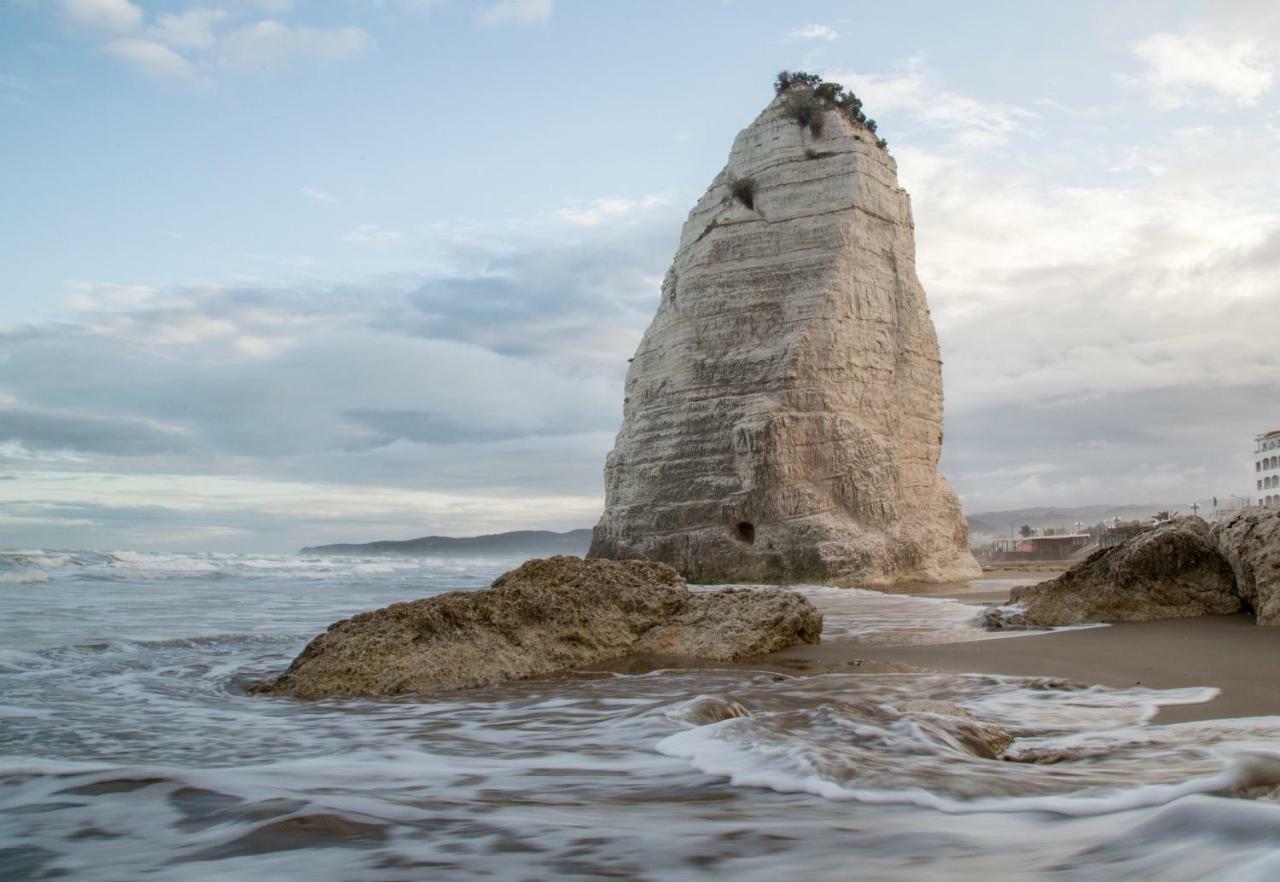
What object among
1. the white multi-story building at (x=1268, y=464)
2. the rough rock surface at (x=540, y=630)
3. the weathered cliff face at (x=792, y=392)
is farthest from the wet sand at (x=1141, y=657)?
the white multi-story building at (x=1268, y=464)

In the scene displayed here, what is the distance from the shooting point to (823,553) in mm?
27062

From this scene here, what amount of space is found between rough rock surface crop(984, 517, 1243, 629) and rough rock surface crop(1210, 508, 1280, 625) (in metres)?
0.22

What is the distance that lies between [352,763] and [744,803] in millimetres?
1820

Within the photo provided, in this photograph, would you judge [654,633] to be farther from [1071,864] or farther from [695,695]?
[1071,864]

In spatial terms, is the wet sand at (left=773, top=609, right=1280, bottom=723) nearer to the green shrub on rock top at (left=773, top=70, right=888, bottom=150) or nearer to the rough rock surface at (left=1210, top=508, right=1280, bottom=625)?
the rough rock surface at (left=1210, top=508, right=1280, bottom=625)

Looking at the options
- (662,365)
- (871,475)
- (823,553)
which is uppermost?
(662,365)

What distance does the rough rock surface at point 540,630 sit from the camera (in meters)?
6.38

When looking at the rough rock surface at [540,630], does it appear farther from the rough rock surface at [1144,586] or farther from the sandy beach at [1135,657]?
the rough rock surface at [1144,586]

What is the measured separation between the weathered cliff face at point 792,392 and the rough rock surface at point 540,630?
19468 mm

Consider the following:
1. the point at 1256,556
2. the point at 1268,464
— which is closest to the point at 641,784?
the point at 1256,556

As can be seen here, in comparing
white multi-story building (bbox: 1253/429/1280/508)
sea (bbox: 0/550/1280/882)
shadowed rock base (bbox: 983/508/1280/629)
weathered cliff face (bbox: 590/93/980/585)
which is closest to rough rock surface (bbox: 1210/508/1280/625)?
shadowed rock base (bbox: 983/508/1280/629)

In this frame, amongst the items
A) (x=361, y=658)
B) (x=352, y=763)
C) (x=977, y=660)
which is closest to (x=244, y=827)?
(x=352, y=763)

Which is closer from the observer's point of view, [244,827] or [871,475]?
[244,827]

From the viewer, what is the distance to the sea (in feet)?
8.35
